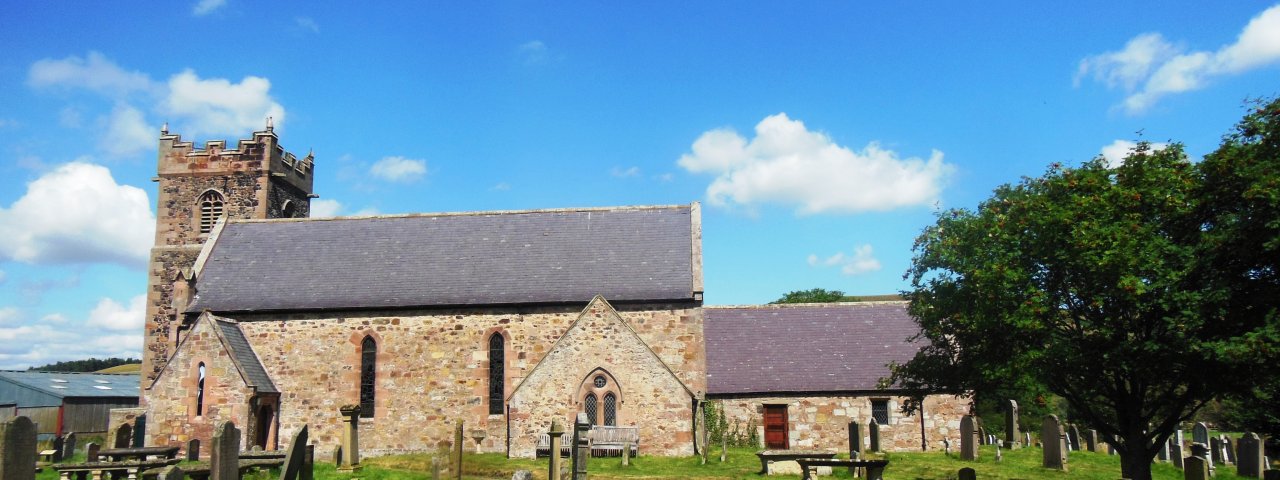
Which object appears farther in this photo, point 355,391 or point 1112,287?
point 355,391

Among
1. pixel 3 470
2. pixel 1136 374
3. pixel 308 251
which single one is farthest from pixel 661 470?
pixel 308 251

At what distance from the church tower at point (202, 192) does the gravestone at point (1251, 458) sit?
34.2 m

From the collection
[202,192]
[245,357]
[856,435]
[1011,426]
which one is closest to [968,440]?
[856,435]

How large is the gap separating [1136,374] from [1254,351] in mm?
3286

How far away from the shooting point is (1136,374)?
695 inches

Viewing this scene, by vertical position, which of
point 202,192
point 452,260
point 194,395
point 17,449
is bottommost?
point 17,449

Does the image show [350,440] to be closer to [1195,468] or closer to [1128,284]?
[1128,284]

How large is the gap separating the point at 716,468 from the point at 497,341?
9.57 meters

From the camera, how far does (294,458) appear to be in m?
14.6

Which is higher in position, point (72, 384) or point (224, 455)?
point (72, 384)

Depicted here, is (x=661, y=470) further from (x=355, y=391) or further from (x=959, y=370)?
(x=355, y=391)

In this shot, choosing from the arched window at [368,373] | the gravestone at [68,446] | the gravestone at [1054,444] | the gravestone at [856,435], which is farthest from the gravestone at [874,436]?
the gravestone at [68,446]

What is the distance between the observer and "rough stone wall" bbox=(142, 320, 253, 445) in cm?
2578

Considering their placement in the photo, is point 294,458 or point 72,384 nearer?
point 294,458
